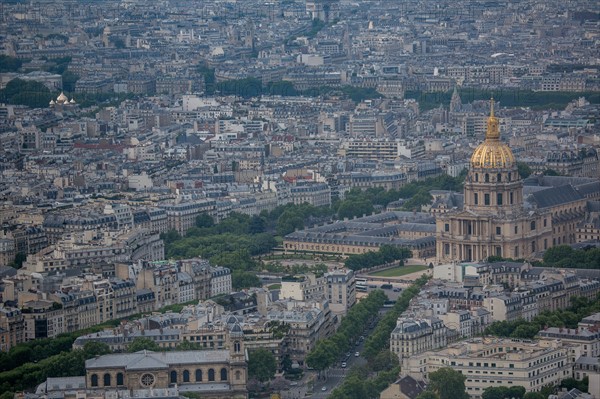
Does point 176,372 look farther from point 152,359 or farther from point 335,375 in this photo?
point 335,375

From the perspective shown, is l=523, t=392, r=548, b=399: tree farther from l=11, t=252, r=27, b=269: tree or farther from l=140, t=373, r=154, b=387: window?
l=11, t=252, r=27, b=269: tree

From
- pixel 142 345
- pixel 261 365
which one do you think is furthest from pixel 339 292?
pixel 142 345

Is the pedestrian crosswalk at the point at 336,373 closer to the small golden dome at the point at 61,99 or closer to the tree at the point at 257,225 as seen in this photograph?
the tree at the point at 257,225

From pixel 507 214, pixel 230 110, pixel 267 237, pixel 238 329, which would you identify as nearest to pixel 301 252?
pixel 267 237

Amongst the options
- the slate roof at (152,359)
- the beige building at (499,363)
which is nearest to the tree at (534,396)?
the beige building at (499,363)

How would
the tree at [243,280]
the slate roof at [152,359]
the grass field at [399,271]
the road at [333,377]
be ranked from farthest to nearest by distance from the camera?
the grass field at [399,271] < the tree at [243,280] < the road at [333,377] < the slate roof at [152,359]
